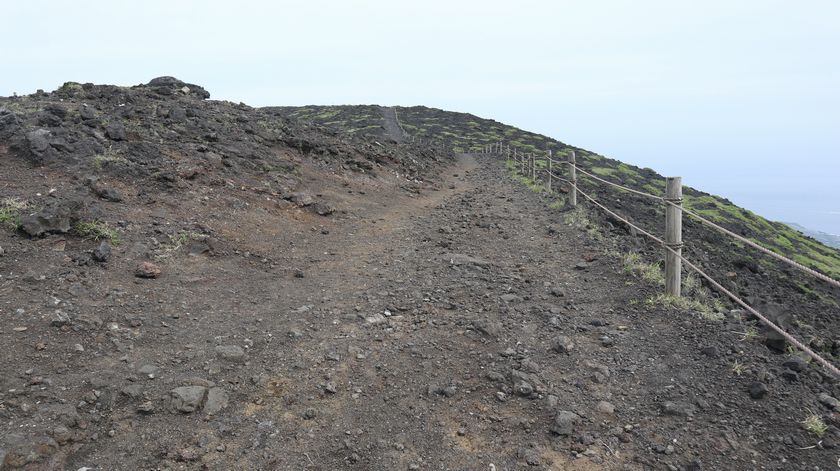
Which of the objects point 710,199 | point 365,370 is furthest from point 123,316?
point 710,199

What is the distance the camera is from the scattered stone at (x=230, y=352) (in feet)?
16.6

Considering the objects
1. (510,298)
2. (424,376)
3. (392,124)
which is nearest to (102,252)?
(424,376)

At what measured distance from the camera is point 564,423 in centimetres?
417

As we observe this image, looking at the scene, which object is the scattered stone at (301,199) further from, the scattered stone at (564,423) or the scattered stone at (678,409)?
the scattered stone at (678,409)

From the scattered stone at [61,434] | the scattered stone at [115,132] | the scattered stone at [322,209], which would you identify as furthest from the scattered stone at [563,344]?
the scattered stone at [115,132]

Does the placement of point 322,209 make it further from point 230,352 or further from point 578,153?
point 578,153

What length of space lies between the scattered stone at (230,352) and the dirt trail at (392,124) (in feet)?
120

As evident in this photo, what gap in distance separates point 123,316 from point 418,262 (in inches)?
177

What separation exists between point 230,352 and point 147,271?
88.2 inches

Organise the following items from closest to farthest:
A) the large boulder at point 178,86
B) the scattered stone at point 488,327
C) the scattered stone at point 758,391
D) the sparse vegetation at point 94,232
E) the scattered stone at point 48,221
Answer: the scattered stone at point 758,391 → the scattered stone at point 488,327 → the scattered stone at point 48,221 → the sparse vegetation at point 94,232 → the large boulder at point 178,86

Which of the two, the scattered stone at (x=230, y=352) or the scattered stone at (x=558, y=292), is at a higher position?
the scattered stone at (x=558, y=292)

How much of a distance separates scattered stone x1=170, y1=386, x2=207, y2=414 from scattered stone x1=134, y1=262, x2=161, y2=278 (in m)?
2.64

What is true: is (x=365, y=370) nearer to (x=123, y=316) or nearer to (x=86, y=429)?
(x=86, y=429)

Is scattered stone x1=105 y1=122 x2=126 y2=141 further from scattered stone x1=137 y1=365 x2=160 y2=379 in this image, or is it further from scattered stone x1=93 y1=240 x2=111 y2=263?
scattered stone x1=137 y1=365 x2=160 y2=379
